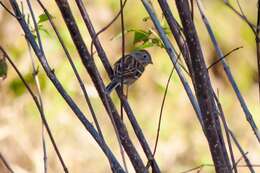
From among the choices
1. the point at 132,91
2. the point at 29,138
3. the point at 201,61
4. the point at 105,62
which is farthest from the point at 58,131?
the point at 201,61

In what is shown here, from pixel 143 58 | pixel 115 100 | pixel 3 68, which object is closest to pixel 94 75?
pixel 3 68

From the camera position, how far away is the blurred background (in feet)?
20.6

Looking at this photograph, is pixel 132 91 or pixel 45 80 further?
pixel 132 91

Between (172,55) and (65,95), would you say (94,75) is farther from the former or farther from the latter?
(172,55)

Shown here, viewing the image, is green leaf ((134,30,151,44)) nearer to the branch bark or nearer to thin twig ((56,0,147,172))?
thin twig ((56,0,147,172))

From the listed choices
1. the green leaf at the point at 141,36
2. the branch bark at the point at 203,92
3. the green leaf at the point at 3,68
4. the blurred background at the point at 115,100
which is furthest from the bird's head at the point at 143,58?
the branch bark at the point at 203,92

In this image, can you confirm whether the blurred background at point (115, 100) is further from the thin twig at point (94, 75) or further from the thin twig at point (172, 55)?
the thin twig at point (94, 75)

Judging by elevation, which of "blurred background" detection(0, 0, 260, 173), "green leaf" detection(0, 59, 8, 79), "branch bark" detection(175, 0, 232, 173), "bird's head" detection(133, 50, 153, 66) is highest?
"green leaf" detection(0, 59, 8, 79)

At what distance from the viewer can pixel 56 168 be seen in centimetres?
626

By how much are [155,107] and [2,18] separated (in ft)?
5.72

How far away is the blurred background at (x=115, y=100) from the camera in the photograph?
20.6 feet

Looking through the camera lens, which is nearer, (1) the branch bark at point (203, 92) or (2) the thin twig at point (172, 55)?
(1) the branch bark at point (203, 92)

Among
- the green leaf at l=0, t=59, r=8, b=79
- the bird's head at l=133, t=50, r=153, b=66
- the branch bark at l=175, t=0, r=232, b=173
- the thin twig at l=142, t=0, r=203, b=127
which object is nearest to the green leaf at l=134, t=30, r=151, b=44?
the thin twig at l=142, t=0, r=203, b=127

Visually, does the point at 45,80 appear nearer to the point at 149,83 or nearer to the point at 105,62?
the point at 149,83
